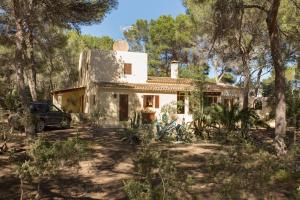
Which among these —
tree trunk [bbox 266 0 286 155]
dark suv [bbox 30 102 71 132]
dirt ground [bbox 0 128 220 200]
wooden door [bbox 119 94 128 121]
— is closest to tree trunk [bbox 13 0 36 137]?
dirt ground [bbox 0 128 220 200]

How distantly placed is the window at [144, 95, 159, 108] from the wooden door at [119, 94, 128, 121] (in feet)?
5.17

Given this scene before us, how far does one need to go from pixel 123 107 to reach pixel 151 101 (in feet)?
7.39

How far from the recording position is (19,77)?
16.7m

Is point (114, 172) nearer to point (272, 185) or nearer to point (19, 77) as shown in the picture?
point (272, 185)

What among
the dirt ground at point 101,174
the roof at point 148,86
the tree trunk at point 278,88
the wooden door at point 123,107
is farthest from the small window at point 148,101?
the tree trunk at point 278,88

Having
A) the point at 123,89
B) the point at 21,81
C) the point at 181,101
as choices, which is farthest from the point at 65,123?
the point at 181,101

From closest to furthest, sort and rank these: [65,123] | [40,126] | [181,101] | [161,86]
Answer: [40,126], [65,123], [181,101], [161,86]

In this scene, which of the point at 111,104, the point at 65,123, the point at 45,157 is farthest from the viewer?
the point at 111,104

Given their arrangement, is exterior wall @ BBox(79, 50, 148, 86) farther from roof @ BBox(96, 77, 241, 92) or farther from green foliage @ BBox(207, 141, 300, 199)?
green foliage @ BBox(207, 141, 300, 199)

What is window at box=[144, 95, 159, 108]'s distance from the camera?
30312 millimetres

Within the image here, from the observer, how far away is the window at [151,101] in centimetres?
3031

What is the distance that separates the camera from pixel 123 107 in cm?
2942

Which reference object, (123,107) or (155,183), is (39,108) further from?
(155,183)

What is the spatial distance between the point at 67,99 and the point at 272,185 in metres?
27.2
